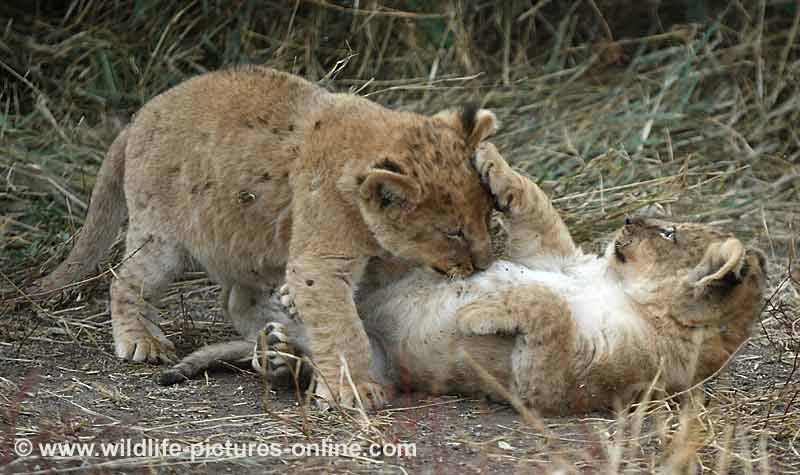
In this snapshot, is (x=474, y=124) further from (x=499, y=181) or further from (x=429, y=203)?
(x=429, y=203)

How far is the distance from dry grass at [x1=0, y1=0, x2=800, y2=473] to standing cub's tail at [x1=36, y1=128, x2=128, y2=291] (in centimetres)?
25

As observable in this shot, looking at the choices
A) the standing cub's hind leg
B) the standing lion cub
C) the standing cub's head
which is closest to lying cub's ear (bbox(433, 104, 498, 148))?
the standing lion cub

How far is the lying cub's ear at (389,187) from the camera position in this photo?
16.0 feet

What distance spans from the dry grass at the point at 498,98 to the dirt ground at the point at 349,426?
0.06m

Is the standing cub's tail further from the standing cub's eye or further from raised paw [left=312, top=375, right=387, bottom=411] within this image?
the standing cub's eye

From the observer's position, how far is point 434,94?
8.84 meters

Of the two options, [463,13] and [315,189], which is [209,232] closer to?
[315,189]

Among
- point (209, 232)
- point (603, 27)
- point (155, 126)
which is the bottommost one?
point (209, 232)

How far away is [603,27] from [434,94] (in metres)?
1.97

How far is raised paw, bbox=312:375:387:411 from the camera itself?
4.83 metres

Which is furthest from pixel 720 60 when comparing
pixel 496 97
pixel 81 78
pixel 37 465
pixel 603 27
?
pixel 37 465

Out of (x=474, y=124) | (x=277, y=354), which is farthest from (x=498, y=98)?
(x=277, y=354)

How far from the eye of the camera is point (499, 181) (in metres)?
5.19

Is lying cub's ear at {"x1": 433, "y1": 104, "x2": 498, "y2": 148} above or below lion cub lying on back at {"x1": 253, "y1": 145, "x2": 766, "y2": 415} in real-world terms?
above
